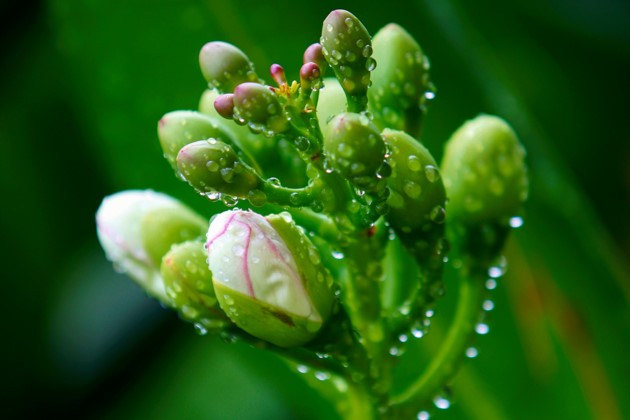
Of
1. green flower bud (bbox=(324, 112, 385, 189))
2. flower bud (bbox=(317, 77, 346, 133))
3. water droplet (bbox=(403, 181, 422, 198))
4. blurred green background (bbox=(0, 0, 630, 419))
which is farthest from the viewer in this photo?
blurred green background (bbox=(0, 0, 630, 419))

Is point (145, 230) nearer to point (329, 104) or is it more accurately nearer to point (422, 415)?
point (329, 104)

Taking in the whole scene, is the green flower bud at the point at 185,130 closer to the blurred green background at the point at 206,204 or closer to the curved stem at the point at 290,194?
the curved stem at the point at 290,194

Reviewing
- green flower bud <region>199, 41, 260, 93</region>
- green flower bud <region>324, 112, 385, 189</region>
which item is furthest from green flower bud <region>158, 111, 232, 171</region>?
green flower bud <region>324, 112, 385, 189</region>

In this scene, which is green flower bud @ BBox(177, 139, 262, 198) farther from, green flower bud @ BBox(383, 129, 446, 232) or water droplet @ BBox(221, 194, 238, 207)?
green flower bud @ BBox(383, 129, 446, 232)

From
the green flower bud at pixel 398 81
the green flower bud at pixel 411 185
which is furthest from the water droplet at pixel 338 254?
the green flower bud at pixel 398 81

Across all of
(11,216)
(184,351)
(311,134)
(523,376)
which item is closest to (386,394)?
(311,134)

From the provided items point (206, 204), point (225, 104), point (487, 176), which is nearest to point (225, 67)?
point (225, 104)

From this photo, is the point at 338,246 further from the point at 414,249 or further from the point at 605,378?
the point at 605,378
